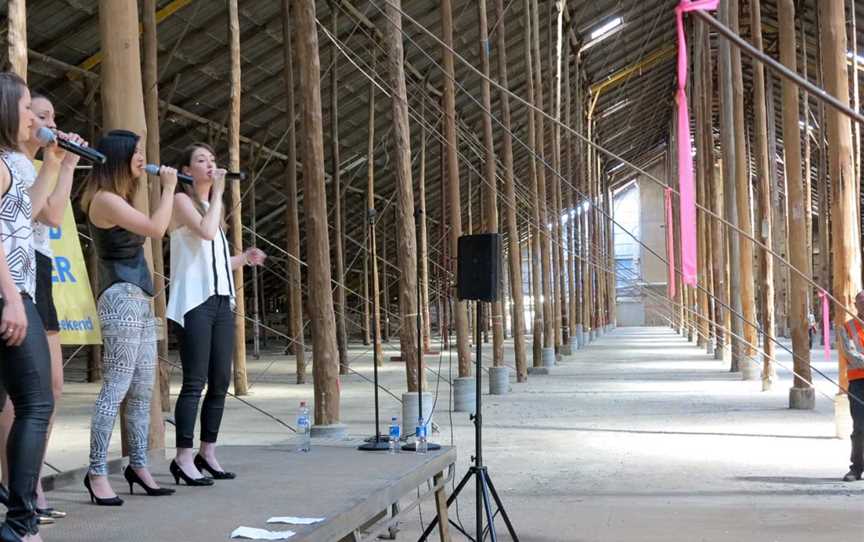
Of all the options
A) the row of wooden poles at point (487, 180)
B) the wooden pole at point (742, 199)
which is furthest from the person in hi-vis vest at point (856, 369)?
the wooden pole at point (742, 199)

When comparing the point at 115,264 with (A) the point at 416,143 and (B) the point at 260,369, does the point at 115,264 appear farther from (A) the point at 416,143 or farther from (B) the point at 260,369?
(A) the point at 416,143

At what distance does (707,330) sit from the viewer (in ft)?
76.2

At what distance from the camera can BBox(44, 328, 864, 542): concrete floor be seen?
5852mm

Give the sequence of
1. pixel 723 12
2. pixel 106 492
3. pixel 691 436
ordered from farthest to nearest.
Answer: pixel 723 12 < pixel 691 436 < pixel 106 492

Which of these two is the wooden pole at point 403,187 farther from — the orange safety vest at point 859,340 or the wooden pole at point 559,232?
the wooden pole at point 559,232

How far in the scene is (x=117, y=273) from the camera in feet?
11.6

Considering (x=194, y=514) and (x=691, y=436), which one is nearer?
(x=194, y=514)

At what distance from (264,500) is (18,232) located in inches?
48.6

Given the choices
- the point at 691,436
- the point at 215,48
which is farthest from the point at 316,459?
the point at 215,48

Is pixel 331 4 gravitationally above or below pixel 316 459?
above

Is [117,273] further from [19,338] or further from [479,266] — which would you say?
[479,266]

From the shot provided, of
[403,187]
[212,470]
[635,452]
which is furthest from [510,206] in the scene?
[212,470]

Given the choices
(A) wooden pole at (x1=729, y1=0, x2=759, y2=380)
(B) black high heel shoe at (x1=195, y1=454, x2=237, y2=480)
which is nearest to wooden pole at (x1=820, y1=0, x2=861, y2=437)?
(A) wooden pole at (x1=729, y1=0, x2=759, y2=380)

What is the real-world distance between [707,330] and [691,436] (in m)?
14.1
